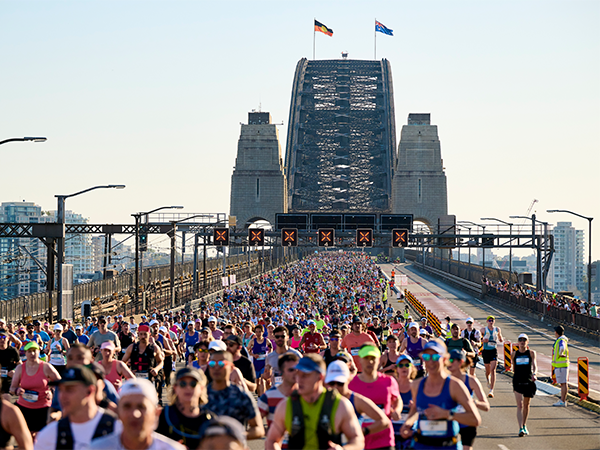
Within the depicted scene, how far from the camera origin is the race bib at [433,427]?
7516 millimetres

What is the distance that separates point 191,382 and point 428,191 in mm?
128105

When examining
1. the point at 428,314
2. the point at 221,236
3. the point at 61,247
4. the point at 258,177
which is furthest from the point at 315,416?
the point at 258,177

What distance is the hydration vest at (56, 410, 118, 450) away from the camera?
18.7ft

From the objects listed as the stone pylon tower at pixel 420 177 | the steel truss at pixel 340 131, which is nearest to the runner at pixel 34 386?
the stone pylon tower at pixel 420 177

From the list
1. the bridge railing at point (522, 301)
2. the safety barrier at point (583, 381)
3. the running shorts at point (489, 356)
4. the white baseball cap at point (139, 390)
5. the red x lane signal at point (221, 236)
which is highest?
the red x lane signal at point (221, 236)

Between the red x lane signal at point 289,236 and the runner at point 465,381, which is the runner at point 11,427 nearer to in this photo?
the runner at point 465,381

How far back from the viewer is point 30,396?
1048 centimetres

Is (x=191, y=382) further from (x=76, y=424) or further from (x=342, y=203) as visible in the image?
(x=342, y=203)

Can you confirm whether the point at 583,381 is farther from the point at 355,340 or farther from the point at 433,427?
the point at 433,427

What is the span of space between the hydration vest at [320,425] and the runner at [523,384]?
8.65 m

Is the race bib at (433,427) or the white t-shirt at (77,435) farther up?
the white t-shirt at (77,435)

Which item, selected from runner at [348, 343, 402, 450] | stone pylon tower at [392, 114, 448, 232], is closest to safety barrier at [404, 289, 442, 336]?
runner at [348, 343, 402, 450]

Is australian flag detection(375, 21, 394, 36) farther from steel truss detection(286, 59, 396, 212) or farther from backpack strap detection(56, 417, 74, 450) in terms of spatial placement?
backpack strap detection(56, 417, 74, 450)

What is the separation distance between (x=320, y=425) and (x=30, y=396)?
5463mm
